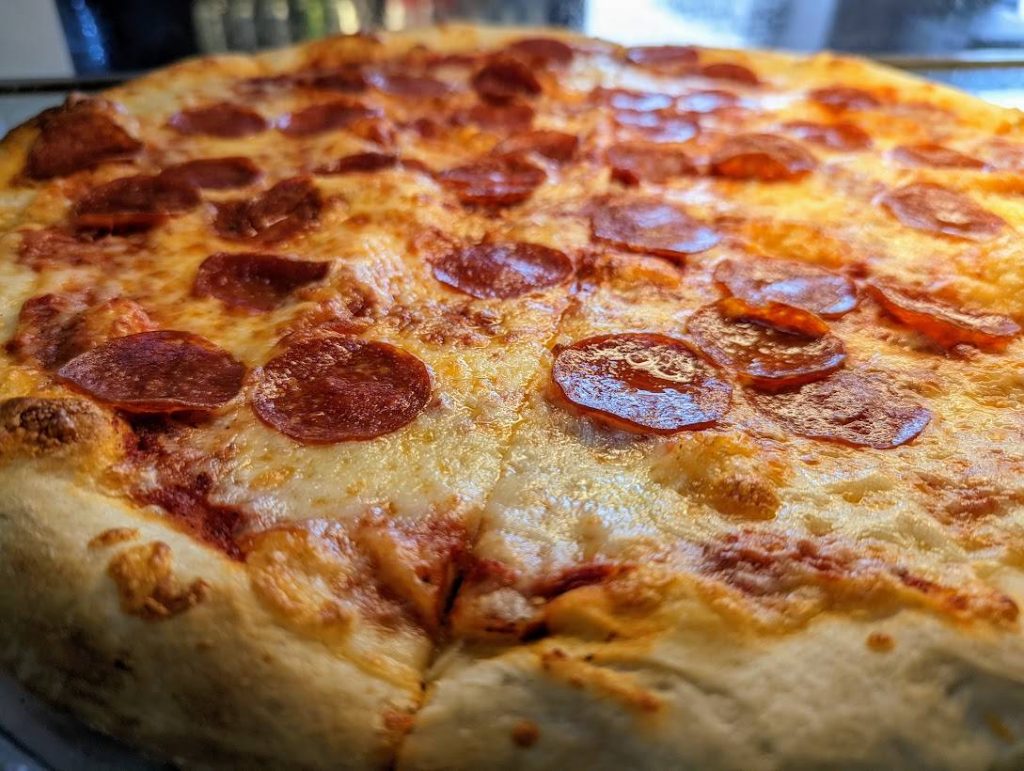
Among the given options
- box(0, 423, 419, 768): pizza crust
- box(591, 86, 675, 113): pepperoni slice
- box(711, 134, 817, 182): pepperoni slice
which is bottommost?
box(0, 423, 419, 768): pizza crust

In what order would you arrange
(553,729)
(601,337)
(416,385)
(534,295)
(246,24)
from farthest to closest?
(246,24) → (534,295) → (601,337) → (416,385) → (553,729)

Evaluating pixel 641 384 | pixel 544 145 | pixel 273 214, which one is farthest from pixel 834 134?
pixel 273 214

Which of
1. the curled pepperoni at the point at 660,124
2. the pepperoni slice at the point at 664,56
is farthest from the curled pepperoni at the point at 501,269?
the pepperoni slice at the point at 664,56

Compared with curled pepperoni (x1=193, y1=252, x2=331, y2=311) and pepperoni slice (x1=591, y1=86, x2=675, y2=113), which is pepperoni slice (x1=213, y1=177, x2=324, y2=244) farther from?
pepperoni slice (x1=591, y1=86, x2=675, y2=113)

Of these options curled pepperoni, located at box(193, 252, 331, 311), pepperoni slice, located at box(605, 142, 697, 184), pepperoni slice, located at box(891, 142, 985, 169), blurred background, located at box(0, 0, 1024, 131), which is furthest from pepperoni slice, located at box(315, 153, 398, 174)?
blurred background, located at box(0, 0, 1024, 131)

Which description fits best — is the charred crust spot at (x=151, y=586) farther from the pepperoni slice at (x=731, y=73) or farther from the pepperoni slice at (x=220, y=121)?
the pepperoni slice at (x=731, y=73)

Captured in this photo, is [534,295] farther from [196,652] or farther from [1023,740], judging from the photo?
[1023,740]

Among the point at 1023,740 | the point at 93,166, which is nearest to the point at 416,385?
the point at 1023,740
